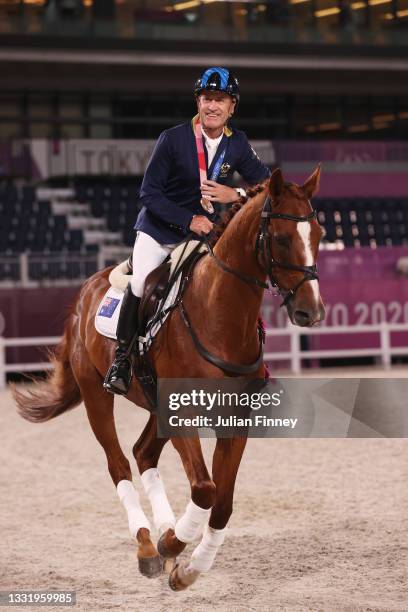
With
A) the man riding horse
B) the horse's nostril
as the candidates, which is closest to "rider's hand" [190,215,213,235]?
the man riding horse

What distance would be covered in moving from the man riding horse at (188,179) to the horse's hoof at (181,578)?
1.13m

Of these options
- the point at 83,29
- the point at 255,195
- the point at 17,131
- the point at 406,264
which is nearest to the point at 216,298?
the point at 255,195

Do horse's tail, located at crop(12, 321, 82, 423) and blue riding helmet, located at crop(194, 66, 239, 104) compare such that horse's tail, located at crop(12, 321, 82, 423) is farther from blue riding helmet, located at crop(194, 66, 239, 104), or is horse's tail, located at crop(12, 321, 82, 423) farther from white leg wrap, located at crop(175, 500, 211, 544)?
blue riding helmet, located at crop(194, 66, 239, 104)

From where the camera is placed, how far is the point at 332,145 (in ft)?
88.4

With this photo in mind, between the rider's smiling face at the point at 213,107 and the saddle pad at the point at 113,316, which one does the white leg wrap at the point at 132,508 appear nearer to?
the saddle pad at the point at 113,316

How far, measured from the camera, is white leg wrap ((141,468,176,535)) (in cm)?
616

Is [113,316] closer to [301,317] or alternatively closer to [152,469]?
[152,469]

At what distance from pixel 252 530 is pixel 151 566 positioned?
1.76 meters

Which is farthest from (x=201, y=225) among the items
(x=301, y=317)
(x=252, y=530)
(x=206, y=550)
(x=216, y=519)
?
(x=252, y=530)

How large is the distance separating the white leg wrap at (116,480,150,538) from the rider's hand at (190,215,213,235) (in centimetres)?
183

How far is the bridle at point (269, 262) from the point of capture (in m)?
4.96

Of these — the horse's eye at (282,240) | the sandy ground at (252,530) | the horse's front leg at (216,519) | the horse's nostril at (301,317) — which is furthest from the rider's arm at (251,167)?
the sandy ground at (252,530)

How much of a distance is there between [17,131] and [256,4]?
6.77m

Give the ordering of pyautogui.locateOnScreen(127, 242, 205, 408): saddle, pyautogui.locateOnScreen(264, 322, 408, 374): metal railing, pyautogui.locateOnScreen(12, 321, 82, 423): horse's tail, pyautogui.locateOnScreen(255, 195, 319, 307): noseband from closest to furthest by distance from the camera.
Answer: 1. pyautogui.locateOnScreen(255, 195, 319, 307): noseband
2. pyautogui.locateOnScreen(127, 242, 205, 408): saddle
3. pyautogui.locateOnScreen(12, 321, 82, 423): horse's tail
4. pyautogui.locateOnScreen(264, 322, 408, 374): metal railing
